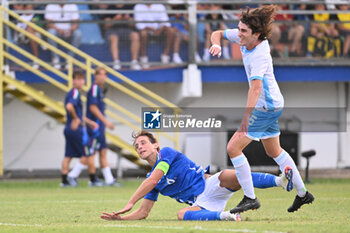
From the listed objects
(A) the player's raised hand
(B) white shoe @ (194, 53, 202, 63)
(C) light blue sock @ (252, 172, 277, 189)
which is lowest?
(C) light blue sock @ (252, 172, 277, 189)

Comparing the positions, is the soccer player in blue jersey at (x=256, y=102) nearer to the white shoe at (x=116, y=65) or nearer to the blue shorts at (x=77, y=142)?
the blue shorts at (x=77, y=142)

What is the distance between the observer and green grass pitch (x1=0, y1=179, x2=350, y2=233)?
7.39 m

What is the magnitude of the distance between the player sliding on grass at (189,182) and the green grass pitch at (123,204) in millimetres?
243

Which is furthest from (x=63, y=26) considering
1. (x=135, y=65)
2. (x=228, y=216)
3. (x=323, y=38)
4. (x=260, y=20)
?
(x=228, y=216)

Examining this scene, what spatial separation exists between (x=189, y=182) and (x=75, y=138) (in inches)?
323

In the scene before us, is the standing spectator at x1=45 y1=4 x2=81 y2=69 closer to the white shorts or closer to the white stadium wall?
the white stadium wall

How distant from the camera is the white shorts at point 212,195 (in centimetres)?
830

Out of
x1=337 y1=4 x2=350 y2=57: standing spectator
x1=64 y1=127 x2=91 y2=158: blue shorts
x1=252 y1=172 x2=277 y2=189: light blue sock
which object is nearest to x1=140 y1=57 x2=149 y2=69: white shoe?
x1=64 y1=127 x2=91 y2=158: blue shorts

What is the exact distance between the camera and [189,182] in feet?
27.4

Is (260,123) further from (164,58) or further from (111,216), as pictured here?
(164,58)

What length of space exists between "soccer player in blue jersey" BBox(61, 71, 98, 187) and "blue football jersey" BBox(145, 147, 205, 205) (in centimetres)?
780

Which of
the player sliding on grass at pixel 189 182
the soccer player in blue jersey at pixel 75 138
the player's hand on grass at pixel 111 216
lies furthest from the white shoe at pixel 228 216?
the soccer player in blue jersey at pixel 75 138

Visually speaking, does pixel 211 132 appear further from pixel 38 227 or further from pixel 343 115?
pixel 38 227

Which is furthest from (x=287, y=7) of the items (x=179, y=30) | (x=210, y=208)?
(x=210, y=208)
